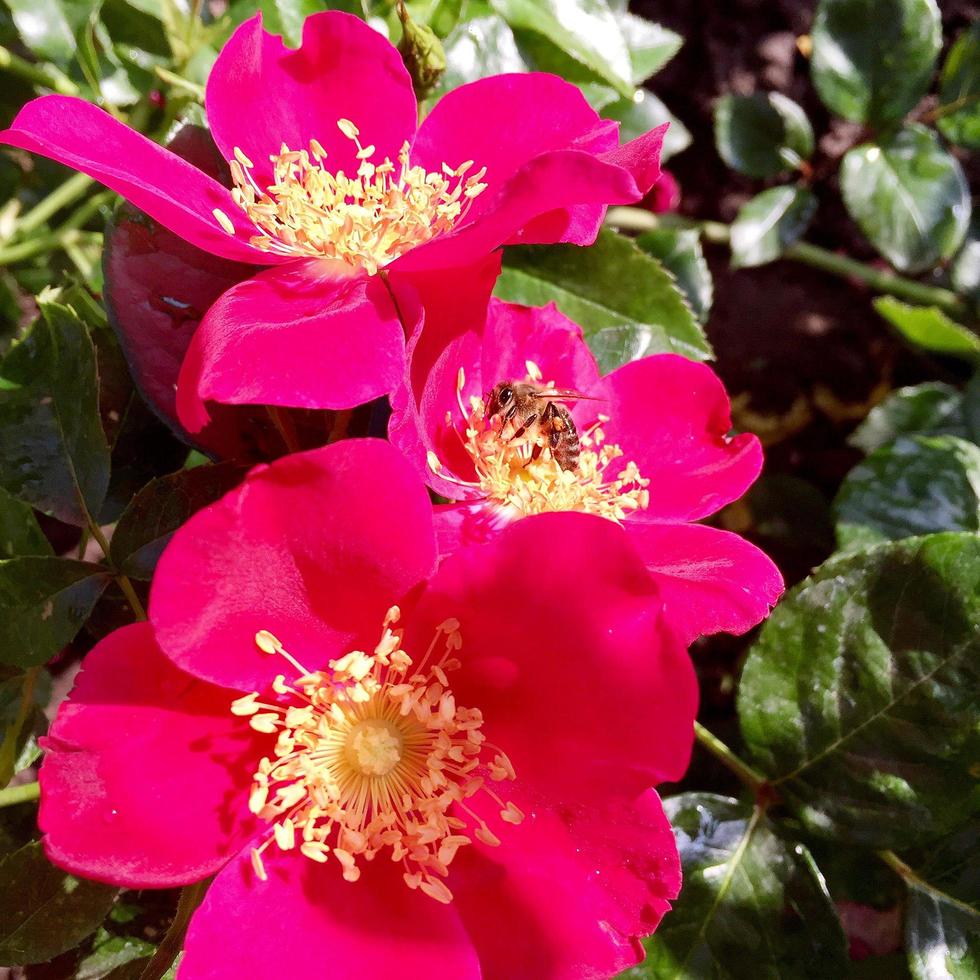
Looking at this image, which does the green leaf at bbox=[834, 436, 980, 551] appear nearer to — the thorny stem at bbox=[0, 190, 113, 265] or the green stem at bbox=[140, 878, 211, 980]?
the green stem at bbox=[140, 878, 211, 980]

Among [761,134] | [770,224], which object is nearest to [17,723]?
[770,224]

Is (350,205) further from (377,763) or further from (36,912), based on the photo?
(36,912)

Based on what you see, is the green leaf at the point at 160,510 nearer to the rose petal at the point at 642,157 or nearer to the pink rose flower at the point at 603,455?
the pink rose flower at the point at 603,455

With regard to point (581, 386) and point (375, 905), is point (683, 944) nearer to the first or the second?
point (375, 905)

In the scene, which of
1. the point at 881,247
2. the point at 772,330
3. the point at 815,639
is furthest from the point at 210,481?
the point at 772,330

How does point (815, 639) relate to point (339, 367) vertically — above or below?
below

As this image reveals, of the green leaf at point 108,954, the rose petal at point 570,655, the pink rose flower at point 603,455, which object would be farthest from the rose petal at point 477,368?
the green leaf at point 108,954

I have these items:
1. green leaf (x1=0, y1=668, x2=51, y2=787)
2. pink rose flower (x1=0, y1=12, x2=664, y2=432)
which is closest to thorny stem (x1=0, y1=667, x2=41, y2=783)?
green leaf (x1=0, y1=668, x2=51, y2=787)
